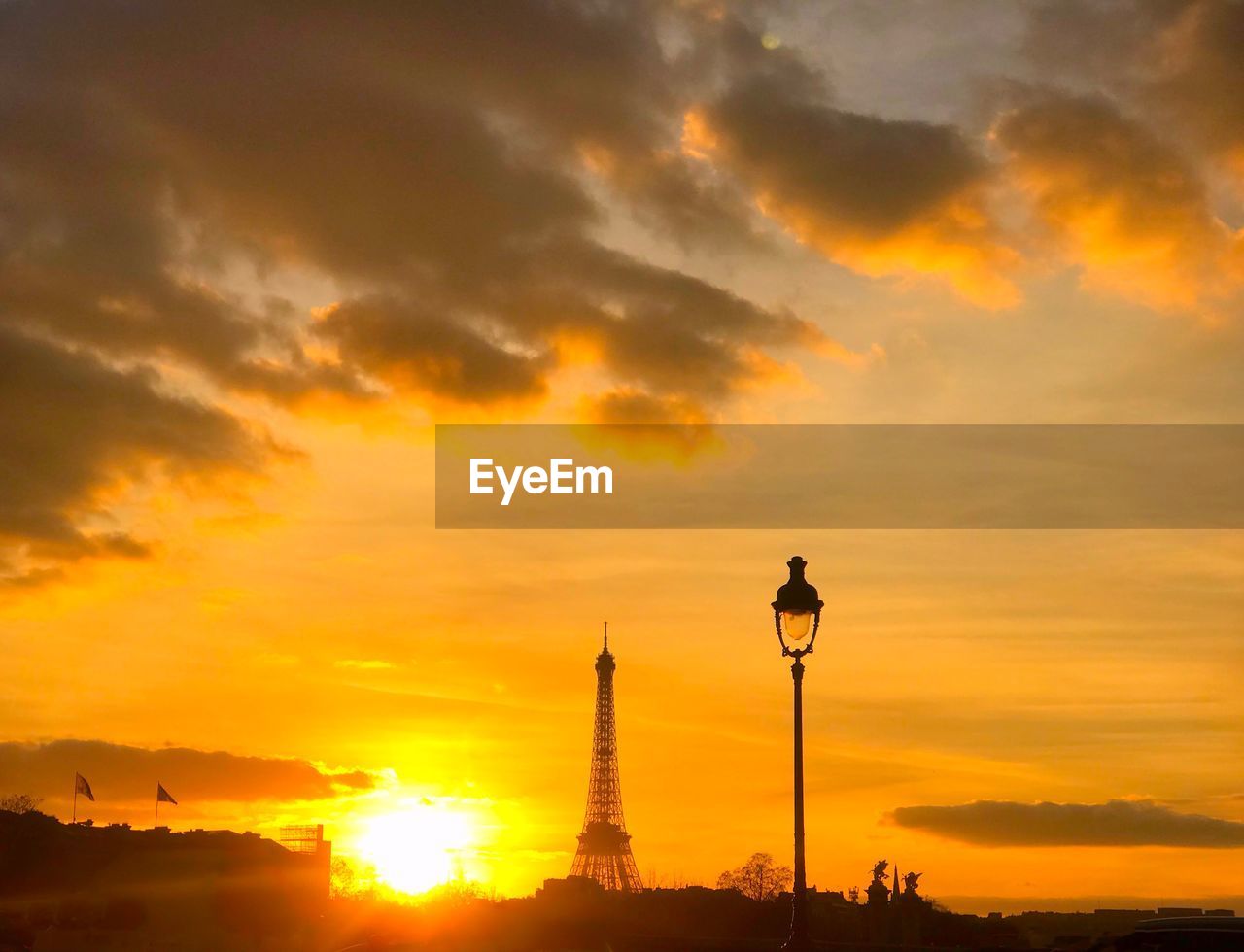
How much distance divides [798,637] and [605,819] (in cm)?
14381

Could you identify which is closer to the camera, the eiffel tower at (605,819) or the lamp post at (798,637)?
the lamp post at (798,637)

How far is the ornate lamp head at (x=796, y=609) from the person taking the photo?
2134cm

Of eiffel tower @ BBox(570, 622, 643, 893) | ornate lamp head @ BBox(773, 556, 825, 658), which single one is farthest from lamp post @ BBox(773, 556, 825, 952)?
eiffel tower @ BBox(570, 622, 643, 893)

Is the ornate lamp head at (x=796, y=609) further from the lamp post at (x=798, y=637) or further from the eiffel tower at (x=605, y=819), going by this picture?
the eiffel tower at (x=605, y=819)

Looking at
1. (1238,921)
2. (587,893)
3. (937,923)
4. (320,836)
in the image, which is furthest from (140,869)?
(1238,921)

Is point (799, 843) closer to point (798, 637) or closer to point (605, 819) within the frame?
point (798, 637)

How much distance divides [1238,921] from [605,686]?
14270cm

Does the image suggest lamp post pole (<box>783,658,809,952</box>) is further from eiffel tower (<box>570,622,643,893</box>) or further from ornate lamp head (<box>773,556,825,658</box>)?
eiffel tower (<box>570,622,643,893</box>)

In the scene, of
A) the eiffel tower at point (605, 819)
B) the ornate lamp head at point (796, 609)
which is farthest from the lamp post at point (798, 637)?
the eiffel tower at point (605, 819)

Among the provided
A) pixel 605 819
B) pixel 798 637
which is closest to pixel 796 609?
pixel 798 637

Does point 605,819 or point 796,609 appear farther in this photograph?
point 605,819

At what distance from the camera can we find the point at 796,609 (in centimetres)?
2134

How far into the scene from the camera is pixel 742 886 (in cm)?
14750

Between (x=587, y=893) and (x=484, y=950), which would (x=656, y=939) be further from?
(x=587, y=893)
